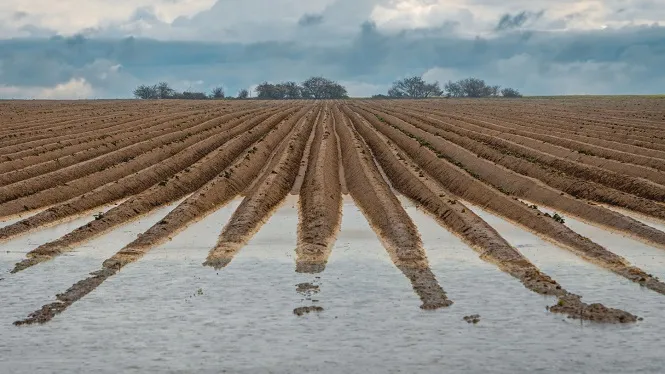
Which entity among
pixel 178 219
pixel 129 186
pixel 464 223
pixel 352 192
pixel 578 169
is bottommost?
pixel 178 219

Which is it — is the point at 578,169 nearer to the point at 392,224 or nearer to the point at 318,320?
the point at 392,224

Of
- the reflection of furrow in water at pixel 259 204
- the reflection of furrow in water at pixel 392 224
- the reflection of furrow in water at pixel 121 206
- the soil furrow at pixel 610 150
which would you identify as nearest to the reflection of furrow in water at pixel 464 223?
the reflection of furrow in water at pixel 392 224

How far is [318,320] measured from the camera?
13.8 m

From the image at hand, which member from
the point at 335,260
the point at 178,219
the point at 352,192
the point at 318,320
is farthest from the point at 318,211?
the point at 318,320

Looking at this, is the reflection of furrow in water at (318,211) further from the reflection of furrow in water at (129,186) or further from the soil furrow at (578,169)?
the soil furrow at (578,169)

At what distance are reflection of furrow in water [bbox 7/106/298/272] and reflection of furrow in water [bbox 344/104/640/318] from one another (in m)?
7.08

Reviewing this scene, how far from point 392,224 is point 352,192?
7.45 m

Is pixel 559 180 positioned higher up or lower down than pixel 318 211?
higher up

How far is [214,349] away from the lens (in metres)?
12.4

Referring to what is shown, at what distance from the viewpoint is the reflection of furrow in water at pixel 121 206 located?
20.5 m

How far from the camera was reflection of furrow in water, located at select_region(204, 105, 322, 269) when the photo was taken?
1995cm

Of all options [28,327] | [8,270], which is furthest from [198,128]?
[28,327]

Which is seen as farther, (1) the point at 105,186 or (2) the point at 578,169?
(2) the point at 578,169

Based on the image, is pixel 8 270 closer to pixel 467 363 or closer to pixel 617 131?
pixel 467 363
